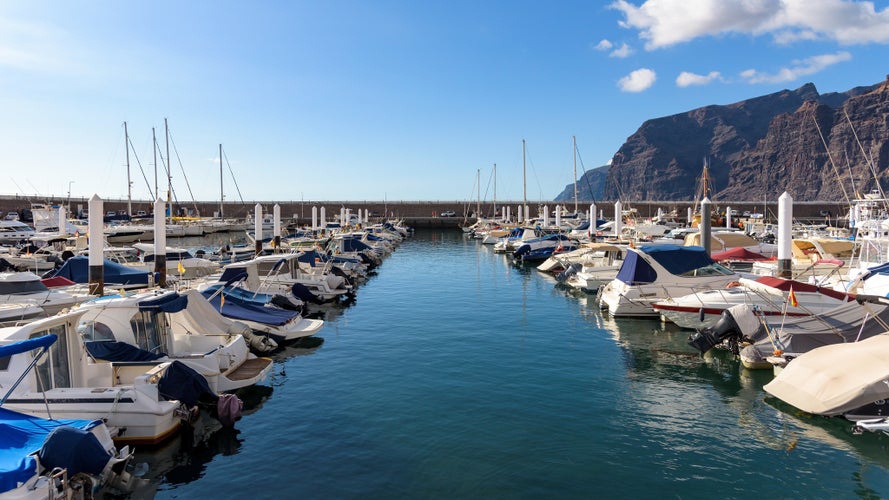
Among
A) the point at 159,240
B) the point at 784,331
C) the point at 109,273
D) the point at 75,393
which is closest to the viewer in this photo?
the point at 75,393

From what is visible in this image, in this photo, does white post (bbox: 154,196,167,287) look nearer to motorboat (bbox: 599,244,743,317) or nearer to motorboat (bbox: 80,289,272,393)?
motorboat (bbox: 80,289,272,393)

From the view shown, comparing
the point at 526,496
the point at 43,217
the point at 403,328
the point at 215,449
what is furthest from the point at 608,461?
the point at 43,217

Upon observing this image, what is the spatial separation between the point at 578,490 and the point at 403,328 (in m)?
15.1

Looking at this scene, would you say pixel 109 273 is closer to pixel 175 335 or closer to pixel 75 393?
pixel 175 335

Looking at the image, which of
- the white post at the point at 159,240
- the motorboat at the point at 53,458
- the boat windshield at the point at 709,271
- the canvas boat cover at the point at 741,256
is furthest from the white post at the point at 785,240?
the white post at the point at 159,240

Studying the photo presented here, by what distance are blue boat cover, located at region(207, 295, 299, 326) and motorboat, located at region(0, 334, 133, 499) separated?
10028 mm

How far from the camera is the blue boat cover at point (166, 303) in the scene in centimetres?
1495

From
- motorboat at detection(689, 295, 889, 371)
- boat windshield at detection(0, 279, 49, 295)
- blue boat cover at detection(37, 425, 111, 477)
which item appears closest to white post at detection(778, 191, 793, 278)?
motorboat at detection(689, 295, 889, 371)

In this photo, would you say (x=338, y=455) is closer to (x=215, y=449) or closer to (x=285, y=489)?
(x=285, y=489)

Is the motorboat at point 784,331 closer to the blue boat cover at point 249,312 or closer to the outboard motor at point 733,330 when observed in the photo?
the outboard motor at point 733,330

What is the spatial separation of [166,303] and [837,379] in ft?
51.5

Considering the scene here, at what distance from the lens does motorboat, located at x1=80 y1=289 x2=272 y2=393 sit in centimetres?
1475

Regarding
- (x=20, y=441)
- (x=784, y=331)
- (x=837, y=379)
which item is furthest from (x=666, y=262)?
(x=20, y=441)

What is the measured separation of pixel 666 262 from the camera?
25500 millimetres
